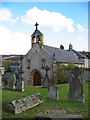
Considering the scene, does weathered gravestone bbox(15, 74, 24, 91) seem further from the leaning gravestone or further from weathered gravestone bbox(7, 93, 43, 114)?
weathered gravestone bbox(7, 93, 43, 114)

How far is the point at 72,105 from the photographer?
10.4m

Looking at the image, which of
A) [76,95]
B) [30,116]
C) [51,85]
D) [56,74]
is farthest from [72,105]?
[56,74]

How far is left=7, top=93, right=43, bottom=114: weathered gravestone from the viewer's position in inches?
336

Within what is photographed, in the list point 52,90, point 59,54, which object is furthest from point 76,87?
point 59,54

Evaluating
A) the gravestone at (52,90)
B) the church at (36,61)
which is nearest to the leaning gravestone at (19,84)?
the gravestone at (52,90)

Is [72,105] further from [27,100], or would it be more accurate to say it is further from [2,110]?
[2,110]

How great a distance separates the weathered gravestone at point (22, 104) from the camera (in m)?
8.55

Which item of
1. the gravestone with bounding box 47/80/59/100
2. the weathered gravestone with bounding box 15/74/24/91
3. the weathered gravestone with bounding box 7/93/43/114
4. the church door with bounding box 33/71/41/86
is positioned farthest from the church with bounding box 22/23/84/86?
the weathered gravestone with bounding box 7/93/43/114

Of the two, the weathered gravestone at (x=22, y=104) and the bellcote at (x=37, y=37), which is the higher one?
the bellcote at (x=37, y=37)

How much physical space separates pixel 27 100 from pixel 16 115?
1355mm

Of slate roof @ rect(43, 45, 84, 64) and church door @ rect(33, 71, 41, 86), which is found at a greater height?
slate roof @ rect(43, 45, 84, 64)

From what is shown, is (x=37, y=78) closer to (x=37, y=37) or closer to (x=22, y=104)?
(x=37, y=37)

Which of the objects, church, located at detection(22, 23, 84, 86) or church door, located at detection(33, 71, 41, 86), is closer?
church, located at detection(22, 23, 84, 86)

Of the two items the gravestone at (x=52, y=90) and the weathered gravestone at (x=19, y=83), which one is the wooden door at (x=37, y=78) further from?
the gravestone at (x=52, y=90)
